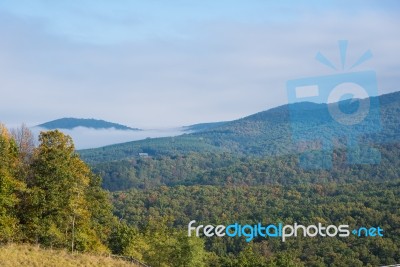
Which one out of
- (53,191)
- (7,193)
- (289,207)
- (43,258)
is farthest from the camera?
(289,207)

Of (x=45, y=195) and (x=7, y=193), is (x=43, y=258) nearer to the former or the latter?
(x=45, y=195)

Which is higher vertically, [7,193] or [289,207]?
[7,193]

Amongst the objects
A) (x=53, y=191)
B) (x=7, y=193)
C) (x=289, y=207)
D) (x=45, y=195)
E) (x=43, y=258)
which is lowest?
(x=289, y=207)

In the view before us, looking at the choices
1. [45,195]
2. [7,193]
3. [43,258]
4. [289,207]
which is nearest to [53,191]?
[45,195]

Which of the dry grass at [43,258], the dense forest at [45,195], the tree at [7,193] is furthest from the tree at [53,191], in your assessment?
the dry grass at [43,258]

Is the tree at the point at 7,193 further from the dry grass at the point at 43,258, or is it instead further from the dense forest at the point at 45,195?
the dry grass at the point at 43,258

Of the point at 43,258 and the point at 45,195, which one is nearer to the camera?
the point at 43,258

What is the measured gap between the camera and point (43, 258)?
91.4 feet

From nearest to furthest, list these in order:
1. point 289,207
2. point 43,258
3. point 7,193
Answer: point 43,258 → point 7,193 → point 289,207

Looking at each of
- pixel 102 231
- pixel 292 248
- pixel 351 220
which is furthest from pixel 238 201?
pixel 102 231

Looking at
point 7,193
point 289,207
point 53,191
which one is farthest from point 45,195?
point 289,207

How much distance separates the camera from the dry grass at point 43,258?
2651 cm

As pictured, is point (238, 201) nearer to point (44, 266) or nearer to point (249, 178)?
point (249, 178)

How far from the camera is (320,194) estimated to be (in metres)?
128
